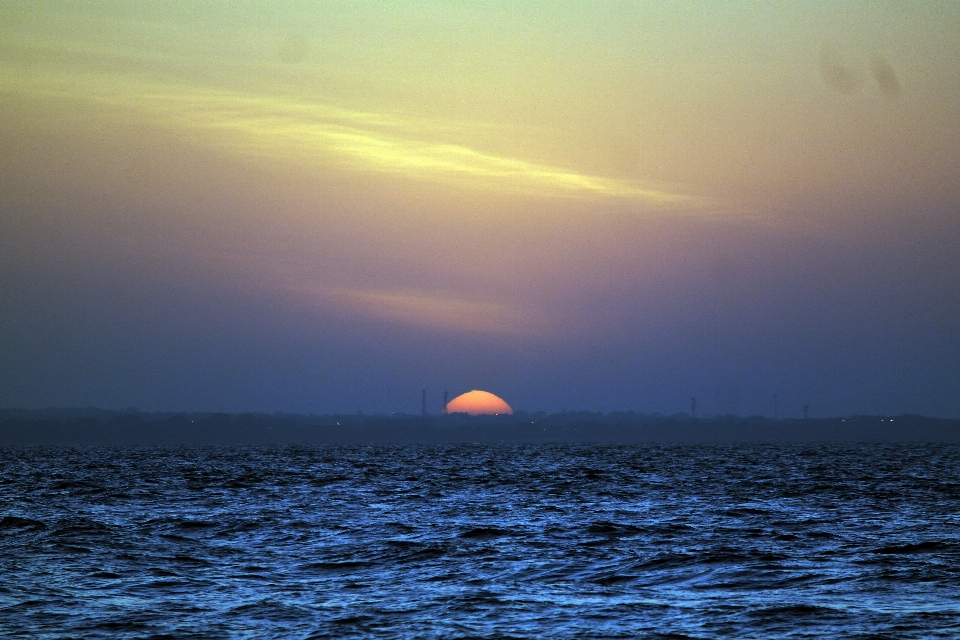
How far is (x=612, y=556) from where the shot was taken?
116 ft

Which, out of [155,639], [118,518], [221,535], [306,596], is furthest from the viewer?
[118,518]

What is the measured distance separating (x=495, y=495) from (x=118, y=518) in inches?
1088

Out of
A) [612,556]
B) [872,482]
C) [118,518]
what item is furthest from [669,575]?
[872,482]

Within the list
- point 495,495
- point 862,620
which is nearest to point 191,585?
point 862,620

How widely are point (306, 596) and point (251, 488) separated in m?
57.1

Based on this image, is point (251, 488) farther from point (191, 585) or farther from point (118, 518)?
point (191, 585)

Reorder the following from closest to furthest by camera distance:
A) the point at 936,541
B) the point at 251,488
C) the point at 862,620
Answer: the point at 862,620 → the point at 936,541 → the point at 251,488

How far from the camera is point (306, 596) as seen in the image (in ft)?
89.2

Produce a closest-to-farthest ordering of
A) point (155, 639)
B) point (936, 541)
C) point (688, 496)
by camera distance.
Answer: point (155, 639) < point (936, 541) < point (688, 496)

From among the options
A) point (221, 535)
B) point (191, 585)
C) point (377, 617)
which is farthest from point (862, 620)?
point (221, 535)

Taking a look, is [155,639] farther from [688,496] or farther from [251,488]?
[251,488]

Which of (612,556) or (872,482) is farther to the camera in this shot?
(872,482)

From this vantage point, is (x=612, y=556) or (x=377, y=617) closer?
(x=377, y=617)

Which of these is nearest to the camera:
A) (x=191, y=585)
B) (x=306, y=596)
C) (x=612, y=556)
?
(x=306, y=596)
